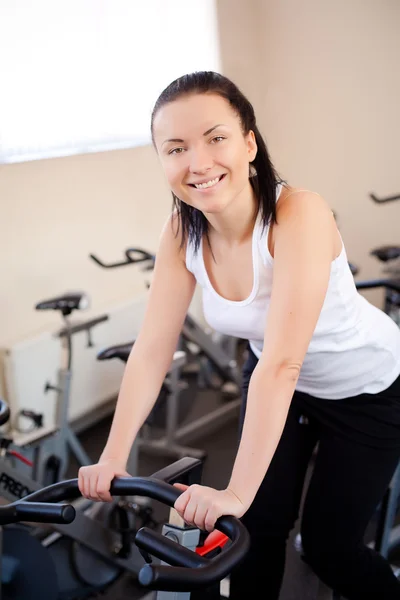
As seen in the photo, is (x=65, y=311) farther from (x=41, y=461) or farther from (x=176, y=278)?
(x=176, y=278)

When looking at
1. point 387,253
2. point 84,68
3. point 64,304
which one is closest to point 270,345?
point 64,304

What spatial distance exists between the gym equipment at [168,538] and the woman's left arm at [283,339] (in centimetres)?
10

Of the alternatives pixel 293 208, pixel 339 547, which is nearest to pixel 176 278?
pixel 293 208

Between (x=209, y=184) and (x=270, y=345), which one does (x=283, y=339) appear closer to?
(x=270, y=345)

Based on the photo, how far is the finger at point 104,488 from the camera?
1.15 metres

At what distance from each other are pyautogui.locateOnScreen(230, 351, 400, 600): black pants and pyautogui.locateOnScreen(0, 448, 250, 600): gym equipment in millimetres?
375

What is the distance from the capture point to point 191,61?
4.00 m

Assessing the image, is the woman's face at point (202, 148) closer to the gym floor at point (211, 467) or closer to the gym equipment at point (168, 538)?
the gym equipment at point (168, 538)

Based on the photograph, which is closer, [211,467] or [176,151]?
[176,151]

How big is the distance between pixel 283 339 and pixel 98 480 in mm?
403

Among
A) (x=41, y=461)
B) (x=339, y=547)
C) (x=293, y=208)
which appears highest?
(x=293, y=208)

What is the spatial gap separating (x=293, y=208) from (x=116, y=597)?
1.55 meters

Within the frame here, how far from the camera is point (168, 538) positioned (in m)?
0.90

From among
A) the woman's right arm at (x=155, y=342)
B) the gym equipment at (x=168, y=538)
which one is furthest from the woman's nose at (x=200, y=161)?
the gym equipment at (x=168, y=538)
